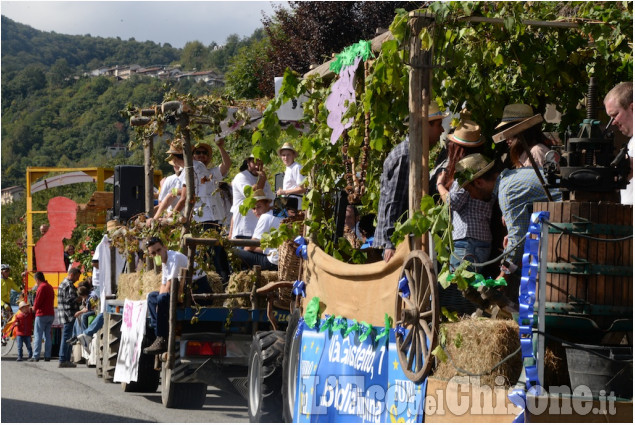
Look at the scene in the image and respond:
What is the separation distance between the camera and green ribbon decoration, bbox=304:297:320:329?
902 centimetres

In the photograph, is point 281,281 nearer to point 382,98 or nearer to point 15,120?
point 382,98

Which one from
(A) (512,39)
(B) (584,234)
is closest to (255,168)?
(A) (512,39)

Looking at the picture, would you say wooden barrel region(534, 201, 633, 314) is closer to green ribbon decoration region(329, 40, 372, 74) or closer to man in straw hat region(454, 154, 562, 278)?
man in straw hat region(454, 154, 562, 278)

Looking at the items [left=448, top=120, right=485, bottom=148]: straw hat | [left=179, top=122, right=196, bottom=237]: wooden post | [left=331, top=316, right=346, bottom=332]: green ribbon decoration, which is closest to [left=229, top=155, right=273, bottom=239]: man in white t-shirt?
[left=179, top=122, right=196, bottom=237]: wooden post

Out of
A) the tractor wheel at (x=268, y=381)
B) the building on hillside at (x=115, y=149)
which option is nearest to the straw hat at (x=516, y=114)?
the tractor wheel at (x=268, y=381)

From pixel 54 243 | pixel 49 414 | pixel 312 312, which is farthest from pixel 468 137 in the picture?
pixel 54 243

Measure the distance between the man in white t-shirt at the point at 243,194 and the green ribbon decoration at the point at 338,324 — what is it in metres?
4.36

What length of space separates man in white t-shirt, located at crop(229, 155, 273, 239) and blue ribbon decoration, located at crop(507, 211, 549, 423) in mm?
7303

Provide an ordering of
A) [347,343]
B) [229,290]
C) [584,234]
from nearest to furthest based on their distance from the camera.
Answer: [584,234] < [347,343] < [229,290]

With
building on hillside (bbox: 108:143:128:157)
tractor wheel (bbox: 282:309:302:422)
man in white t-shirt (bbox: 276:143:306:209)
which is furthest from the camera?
building on hillside (bbox: 108:143:128:157)

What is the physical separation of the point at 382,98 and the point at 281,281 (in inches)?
113

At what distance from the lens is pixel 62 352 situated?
66.5ft

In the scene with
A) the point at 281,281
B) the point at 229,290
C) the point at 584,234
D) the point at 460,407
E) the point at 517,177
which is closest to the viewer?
the point at 584,234

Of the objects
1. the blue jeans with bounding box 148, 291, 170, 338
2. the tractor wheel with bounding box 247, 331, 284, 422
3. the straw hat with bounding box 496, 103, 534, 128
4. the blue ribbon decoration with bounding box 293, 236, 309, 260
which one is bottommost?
the tractor wheel with bounding box 247, 331, 284, 422
